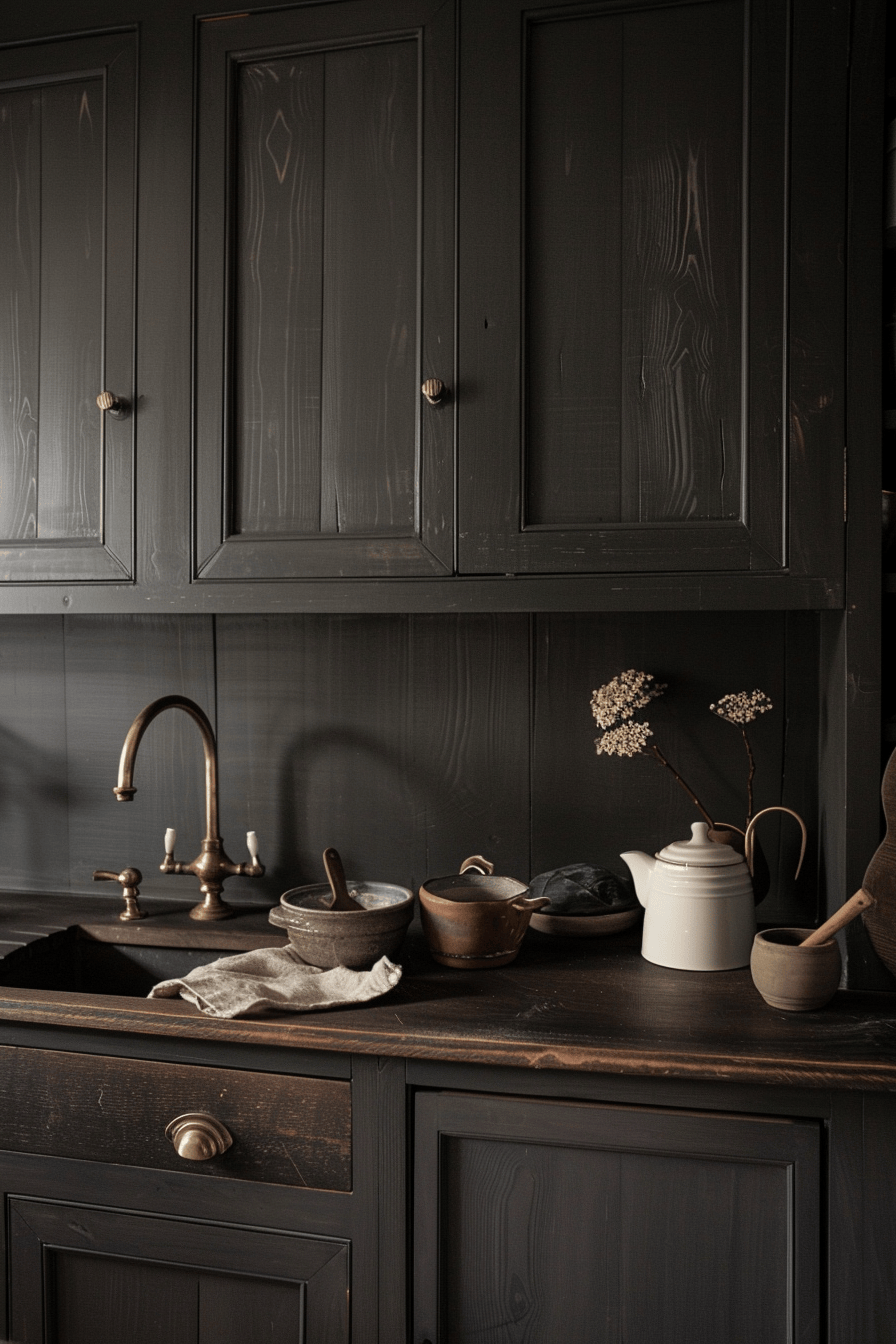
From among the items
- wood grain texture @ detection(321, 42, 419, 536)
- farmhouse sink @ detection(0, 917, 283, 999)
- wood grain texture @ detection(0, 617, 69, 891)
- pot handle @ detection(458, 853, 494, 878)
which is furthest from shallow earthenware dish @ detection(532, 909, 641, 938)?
wood grain texture @ detection(0, 617, 69, 891)

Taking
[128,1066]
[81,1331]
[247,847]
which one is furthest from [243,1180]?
[247,847]

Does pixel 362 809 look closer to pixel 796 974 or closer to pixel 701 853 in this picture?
pixel 701 853

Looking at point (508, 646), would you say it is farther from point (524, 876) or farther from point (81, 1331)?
point (81, 1331)

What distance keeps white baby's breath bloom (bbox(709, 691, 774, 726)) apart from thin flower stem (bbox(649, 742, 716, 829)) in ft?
0.39

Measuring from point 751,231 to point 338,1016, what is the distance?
1.19 metres

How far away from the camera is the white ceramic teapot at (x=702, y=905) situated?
140cm

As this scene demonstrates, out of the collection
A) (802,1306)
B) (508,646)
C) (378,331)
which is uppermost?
(378,331)

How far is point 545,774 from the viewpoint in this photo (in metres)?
1.74

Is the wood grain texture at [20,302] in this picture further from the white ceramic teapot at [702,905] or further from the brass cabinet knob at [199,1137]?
the white ceramic teapot at [702,905]

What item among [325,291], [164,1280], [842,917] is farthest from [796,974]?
[325,291]

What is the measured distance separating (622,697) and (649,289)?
634 millimetres

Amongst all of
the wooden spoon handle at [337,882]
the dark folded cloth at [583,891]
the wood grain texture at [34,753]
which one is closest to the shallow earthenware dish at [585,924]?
the dark folded cloth at [583,891]

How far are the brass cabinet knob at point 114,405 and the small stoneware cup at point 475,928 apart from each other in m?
0.88

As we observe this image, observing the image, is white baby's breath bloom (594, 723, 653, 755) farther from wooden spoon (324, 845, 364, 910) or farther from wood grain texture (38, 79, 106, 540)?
wood grain texture (38, 79, 106, 540)
